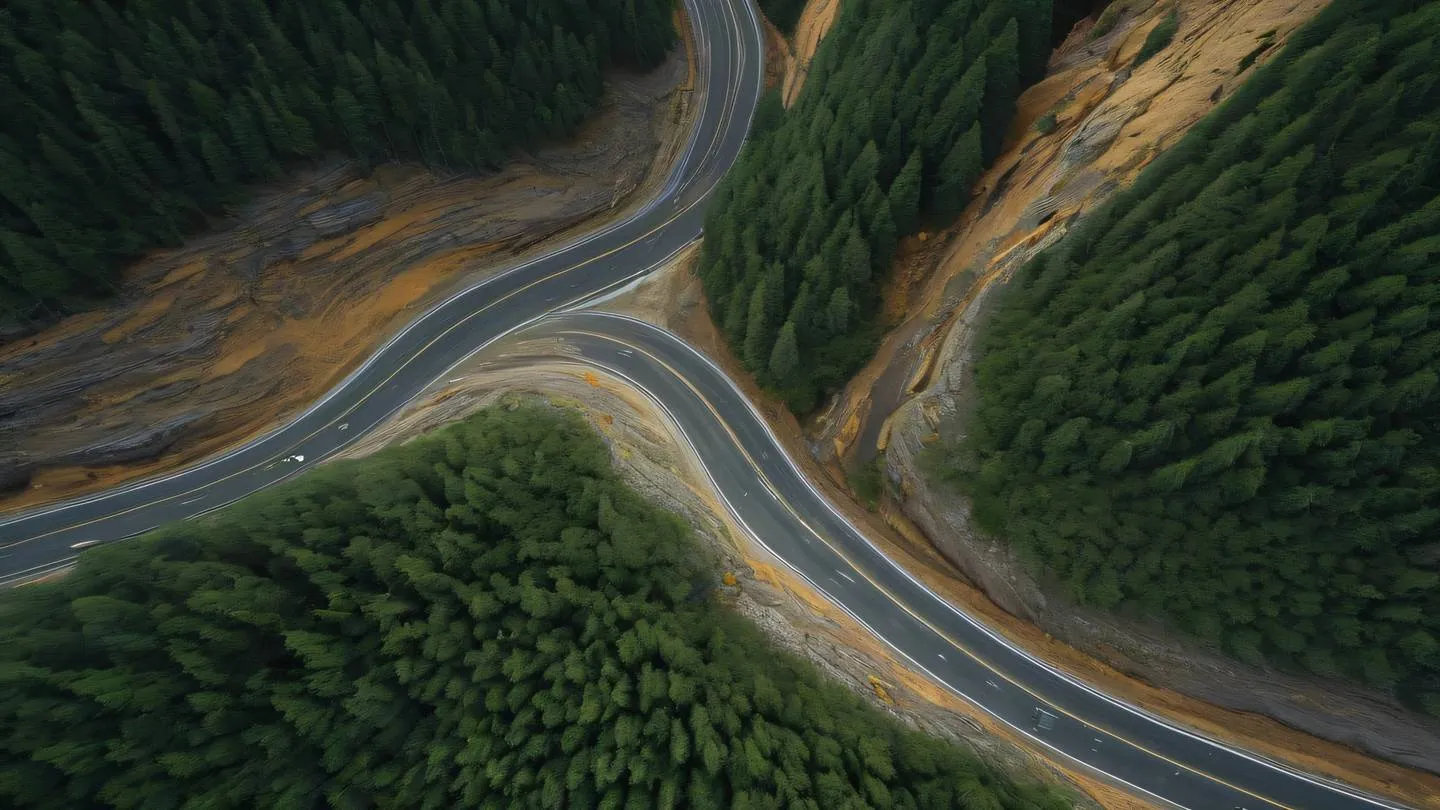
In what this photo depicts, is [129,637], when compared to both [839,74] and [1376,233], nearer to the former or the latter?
[839,74]

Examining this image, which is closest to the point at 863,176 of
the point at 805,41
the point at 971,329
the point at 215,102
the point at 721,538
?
the point at 971,329

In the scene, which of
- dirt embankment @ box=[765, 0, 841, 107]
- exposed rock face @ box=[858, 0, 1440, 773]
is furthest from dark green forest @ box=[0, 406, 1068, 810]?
dirt embankment @ box=[765, 0, 841, 107]

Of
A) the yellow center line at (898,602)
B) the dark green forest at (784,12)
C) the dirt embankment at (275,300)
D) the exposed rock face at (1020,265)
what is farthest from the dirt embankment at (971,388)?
the dirt embankment at (275,300)

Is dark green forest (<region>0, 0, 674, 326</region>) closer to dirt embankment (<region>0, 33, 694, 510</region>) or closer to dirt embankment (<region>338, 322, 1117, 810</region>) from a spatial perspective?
dirt embankment (<region>0, 33, 694, 510</region>)

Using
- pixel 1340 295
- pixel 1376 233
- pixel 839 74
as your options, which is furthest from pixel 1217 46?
pixel 839 74

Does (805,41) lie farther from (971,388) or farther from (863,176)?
(971,388)

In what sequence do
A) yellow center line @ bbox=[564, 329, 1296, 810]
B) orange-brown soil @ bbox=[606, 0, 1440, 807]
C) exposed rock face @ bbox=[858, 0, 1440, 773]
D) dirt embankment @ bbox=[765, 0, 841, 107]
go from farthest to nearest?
dirt embankment @ bbox=[765, 0, 841, 107] → yellow center line @ bbox=[564, 329, 1296, 810] → orange-brown soil @ bbox=[606, 0, 1440, 807] → exposed rock face @ bbox=[858, 0, 1440, 773]

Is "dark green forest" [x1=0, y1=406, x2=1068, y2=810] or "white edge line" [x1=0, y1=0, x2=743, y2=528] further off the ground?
"white edge line" [x1=0, y1=0, x2=743, y2=528]
